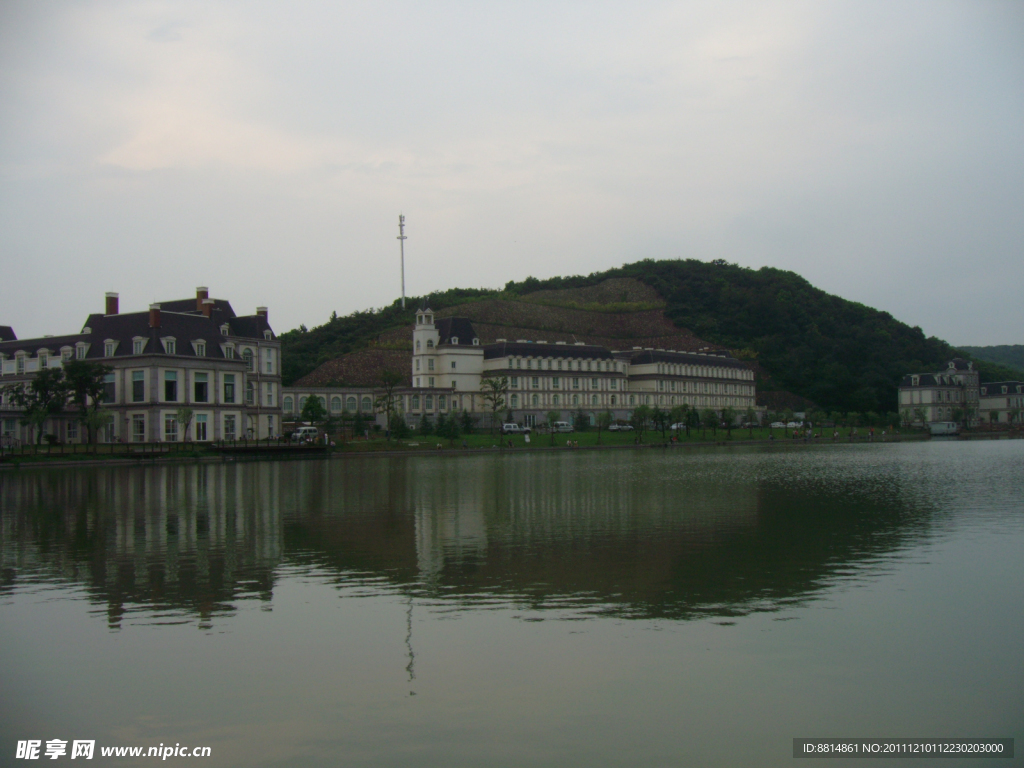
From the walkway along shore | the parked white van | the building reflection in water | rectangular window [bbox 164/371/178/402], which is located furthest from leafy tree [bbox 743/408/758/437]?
the building reflection in water

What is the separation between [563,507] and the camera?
24.8m

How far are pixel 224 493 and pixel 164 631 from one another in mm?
20819

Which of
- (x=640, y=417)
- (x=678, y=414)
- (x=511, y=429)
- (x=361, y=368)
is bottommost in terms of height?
(x=511, y=429)

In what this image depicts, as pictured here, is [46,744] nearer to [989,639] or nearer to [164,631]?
[164,631]

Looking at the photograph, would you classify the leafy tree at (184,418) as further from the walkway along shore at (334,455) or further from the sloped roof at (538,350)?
the sloped roof at (538,350)

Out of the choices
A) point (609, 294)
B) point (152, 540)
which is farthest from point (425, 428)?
point (609, 294)

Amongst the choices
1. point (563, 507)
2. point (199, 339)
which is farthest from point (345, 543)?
point (199, 339)

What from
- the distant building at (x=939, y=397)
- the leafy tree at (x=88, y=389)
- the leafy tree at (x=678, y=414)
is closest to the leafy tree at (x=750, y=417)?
the leafy tree at (x=678, y=414)

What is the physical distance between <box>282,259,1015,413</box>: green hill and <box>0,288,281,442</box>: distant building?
3886cm

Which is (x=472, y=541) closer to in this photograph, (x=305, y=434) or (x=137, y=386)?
(x=137, y=386)

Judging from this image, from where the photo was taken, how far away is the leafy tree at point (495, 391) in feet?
295

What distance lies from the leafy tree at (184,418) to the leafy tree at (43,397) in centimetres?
740

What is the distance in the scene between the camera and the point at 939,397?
125312 millimetres

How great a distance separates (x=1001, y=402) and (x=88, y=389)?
122 meters
